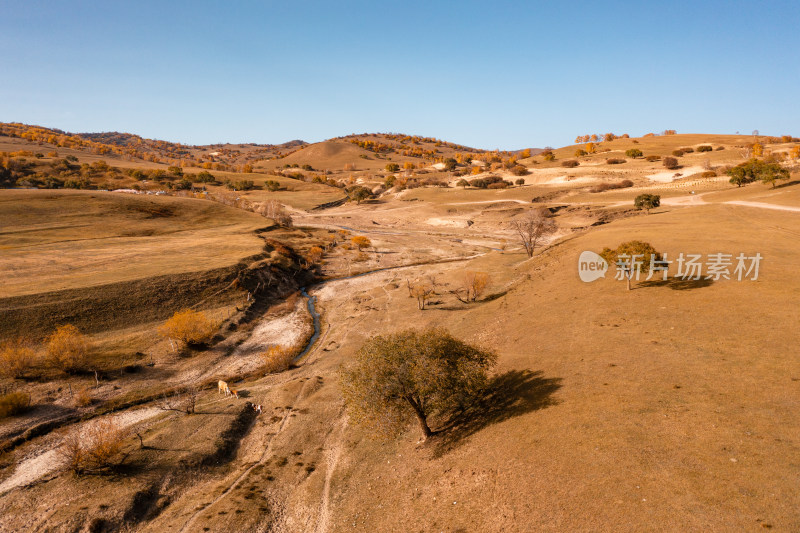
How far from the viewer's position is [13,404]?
37.0m

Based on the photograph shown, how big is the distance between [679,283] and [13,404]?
2993 inches

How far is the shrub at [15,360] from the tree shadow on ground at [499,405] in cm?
4998

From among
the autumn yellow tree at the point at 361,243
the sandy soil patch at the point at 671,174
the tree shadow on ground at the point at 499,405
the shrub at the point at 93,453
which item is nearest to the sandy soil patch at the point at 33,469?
the shrub at the point at 93,453

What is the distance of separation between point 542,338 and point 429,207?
13548cm

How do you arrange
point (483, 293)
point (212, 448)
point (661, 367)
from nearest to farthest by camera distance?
point (661, 367) → point (212, 448) → point (483, 293)

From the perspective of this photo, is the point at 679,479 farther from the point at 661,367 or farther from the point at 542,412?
the point at 661,367

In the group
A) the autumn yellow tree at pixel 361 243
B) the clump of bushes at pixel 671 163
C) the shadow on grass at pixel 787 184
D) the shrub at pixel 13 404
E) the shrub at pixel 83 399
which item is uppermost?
the clump of bushes at pixel 671 163

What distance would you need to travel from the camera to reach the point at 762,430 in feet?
62.7

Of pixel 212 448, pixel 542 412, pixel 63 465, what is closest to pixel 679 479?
pixel 542 412

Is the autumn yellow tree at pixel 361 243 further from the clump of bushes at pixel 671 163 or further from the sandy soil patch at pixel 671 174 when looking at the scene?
the clump of bushes at pixel 671 163

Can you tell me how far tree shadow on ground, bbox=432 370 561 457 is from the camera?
27.6 m

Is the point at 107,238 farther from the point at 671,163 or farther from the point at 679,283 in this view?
the point at 671,163

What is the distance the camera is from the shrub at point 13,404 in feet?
120

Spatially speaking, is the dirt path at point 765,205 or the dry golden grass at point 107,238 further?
the dirt path at point 765,205
